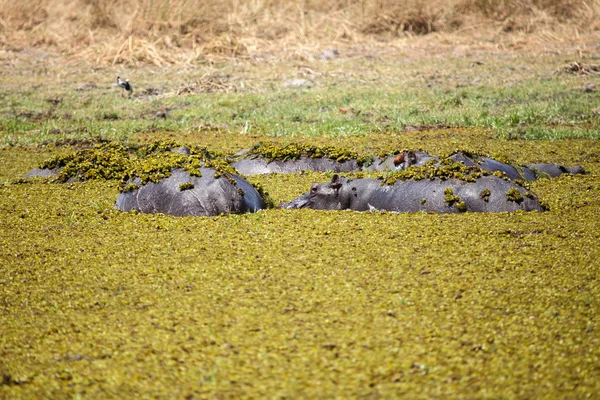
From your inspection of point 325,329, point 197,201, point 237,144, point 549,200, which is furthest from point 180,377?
point 237,144

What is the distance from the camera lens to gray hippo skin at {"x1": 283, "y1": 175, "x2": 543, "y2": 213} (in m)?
6.48

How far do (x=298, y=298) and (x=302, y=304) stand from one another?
107 millimetres

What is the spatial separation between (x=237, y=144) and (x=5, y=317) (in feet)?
20.6

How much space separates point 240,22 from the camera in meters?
19.5

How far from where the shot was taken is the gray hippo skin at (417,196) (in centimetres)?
648

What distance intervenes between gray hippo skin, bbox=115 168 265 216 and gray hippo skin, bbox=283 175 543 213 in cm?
56

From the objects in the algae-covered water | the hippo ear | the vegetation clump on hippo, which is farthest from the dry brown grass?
the algae-covered water

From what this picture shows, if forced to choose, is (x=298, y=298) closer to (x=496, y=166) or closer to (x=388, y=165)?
(x=496, y=166)

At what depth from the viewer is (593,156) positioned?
9.12m

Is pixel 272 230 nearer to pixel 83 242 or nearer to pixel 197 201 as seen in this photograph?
pixel 197 201

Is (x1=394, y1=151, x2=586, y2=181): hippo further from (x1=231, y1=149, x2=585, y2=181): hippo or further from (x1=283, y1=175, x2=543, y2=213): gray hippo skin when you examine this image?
(x1=283, y1=175, x2=543, y2=213): gray hippo skin

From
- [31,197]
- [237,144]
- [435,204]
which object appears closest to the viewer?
[435,204]

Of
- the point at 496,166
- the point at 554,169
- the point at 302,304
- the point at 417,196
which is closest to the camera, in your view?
the point at 302,304

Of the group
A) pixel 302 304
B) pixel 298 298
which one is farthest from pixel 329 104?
pixel 302 304
